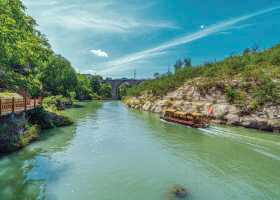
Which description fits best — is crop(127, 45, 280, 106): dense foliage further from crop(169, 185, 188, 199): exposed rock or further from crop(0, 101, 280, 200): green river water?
crop(169, 185, 188, 199): exposed rock

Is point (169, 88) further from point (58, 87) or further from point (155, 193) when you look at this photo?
point (155, 193)

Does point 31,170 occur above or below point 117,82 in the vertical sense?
below

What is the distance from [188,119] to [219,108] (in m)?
7.31

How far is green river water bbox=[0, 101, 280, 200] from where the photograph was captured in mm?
10922

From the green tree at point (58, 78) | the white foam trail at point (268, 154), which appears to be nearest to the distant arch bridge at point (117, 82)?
the green tree at point (58, 78)

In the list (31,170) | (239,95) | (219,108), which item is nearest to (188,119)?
(219,108)

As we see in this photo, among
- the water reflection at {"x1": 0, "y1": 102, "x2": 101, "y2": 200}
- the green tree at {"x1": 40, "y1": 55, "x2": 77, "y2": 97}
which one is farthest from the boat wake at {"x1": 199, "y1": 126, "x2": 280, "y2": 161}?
the green tree at {"x1": 40, "y1": 55, "x2": 77, "y2": 97}

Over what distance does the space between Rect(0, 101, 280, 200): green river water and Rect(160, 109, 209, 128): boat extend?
25.0 ft

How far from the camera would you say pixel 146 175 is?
13.2 metres

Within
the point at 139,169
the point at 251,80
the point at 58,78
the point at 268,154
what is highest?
the point at 58,78

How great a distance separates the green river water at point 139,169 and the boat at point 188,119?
7.61 m

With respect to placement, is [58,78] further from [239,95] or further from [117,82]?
[117,82]

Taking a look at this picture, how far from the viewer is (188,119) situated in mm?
32688

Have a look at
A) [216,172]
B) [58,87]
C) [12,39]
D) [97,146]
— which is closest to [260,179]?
[216,172]
